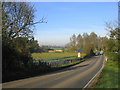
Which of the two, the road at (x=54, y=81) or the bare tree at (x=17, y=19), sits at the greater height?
the bare tree at (x=17, y=19)


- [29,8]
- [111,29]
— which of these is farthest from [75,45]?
[29,8]

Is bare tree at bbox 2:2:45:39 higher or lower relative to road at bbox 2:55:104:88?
higher

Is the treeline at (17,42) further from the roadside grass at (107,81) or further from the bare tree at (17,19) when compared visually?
the roadside grass at (107,81)

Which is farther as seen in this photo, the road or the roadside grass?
the road

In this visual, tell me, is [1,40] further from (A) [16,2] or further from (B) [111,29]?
(B) [111,29]

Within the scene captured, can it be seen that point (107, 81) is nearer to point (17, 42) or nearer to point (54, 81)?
point (54, 81)

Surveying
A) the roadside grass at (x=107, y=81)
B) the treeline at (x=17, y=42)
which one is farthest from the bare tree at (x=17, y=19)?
the roadside grass at (x=107, y=81)

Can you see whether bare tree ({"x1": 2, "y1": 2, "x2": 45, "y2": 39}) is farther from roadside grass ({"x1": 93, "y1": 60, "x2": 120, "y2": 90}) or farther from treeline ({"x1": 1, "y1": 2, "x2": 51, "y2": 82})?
roadside grass ({"x1": 93, "y1": 60, "x2": 120, "y2": 90})

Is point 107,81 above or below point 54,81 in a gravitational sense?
above

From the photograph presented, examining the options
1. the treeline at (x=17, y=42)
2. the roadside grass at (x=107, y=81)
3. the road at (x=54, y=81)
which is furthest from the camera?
the treeline at (x=17, y=42)

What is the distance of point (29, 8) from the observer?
19594mm

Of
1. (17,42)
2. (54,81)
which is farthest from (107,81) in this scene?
(17,42)

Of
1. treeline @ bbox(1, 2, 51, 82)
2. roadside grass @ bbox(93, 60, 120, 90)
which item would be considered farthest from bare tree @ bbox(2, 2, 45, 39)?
roadside grass @ bbox(93, 60, 120, 90)

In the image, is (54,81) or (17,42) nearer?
(54,81)
